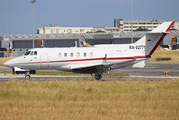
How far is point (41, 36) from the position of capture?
4070 inches

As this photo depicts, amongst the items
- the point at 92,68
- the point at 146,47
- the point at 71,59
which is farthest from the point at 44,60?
the point at 146,47

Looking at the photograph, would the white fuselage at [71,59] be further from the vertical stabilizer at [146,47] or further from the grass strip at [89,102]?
the grass strip at [89,102]

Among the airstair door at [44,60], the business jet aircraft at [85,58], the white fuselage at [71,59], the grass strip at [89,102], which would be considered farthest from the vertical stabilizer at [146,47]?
the airstair door at [44,60]

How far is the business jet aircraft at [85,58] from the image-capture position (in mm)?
22656

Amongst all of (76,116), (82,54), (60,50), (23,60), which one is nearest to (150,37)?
(82,54)

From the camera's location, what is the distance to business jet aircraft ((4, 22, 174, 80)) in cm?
2266

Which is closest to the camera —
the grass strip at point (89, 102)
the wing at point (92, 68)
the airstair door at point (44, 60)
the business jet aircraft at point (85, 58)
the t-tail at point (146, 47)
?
the grass strip at point (89, 102)

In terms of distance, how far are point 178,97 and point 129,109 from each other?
4.25 metres

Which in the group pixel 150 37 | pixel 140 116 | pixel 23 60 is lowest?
pixel 140 116

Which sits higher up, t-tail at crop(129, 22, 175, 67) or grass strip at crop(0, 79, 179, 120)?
t-tail at crop(129, 22, 175, 67)

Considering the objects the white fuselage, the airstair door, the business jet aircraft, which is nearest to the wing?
the business jet aircraft

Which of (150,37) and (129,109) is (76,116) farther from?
(150,37)

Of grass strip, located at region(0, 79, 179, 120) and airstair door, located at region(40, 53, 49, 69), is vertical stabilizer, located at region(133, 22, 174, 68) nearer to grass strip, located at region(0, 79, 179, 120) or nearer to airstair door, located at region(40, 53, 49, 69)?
grass strip, located at region(0, 79, 179, 120)

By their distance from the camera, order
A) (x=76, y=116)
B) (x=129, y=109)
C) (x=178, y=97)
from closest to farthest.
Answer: (x=76, y=116) → (x=129, y=109) → (x=178, y=97)
